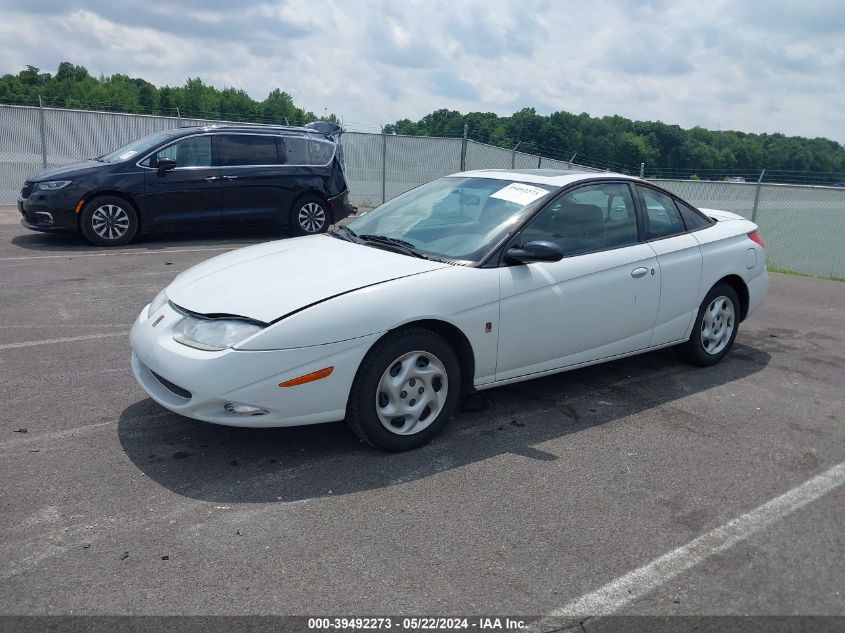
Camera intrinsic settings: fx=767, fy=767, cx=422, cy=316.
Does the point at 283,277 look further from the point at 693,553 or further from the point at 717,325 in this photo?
the point at 717,325

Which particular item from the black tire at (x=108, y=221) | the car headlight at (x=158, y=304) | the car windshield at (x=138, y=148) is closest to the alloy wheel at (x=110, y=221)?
the black tire at (x=108, y=221)

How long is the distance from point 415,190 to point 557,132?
19.6 m

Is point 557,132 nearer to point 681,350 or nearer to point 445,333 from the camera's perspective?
point 681,350

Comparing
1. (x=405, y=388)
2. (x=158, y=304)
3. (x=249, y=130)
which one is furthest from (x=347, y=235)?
(x=249, y=130)

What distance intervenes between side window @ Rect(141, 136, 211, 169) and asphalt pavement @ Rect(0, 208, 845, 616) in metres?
5.78

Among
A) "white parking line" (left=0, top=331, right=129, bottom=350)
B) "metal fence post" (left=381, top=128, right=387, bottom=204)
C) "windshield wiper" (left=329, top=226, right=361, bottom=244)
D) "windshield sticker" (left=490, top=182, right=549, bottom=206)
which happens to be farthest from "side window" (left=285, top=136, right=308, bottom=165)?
"windshield sticker" (left=490, top=182, right=549, bottom=206)

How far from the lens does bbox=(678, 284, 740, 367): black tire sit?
234 inches

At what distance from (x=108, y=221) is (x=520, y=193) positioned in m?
7.52

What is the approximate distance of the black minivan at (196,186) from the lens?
10.5 m

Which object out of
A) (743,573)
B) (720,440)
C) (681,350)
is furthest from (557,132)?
(743,573)

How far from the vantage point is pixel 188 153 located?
444 inches

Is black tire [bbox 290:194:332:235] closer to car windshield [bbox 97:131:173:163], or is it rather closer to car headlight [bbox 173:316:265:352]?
car windshield [bbox 97:131:173:163]

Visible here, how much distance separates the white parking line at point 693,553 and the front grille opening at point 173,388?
2.12 meters

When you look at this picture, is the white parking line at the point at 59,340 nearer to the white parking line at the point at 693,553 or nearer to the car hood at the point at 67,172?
the white parking line at the point at 693,553
